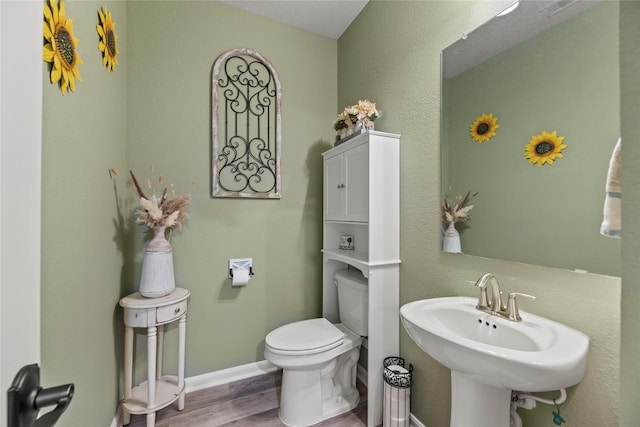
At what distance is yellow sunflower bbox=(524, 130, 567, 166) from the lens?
0.92m

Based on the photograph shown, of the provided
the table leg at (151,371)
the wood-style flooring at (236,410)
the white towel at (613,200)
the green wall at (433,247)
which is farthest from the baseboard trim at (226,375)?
the white towel at (613,200)

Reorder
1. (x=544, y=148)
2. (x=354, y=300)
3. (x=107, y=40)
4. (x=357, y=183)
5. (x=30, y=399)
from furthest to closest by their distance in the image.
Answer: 1. (x=354, y=300)
2. (x=357, y=183)
3. (x=107, y=40)
4. (x=544, y=148)
5. (x=30, y=399)

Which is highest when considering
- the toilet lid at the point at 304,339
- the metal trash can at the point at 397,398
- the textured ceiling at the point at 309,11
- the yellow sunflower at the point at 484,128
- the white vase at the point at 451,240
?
the textured ceiling at the point at 309,11

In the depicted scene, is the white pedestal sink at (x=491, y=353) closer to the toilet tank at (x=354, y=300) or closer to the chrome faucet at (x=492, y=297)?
the chrome faucet at (x=492, y=297)

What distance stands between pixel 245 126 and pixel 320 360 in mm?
1693

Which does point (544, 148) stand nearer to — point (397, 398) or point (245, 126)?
point (397, 398)

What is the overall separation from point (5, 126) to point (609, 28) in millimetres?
1465

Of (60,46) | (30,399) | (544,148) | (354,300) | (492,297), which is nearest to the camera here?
(30,399)

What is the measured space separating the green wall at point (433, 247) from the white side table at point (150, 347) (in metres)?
1.35

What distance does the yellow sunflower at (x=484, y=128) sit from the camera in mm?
1123

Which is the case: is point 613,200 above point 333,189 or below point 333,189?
below

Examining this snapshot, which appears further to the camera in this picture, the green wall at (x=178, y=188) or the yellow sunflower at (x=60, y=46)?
the green wall at (x=178, y=188)

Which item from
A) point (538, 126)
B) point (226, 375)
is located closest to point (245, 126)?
point (538, 126)

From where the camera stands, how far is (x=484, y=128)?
1.16 metres
